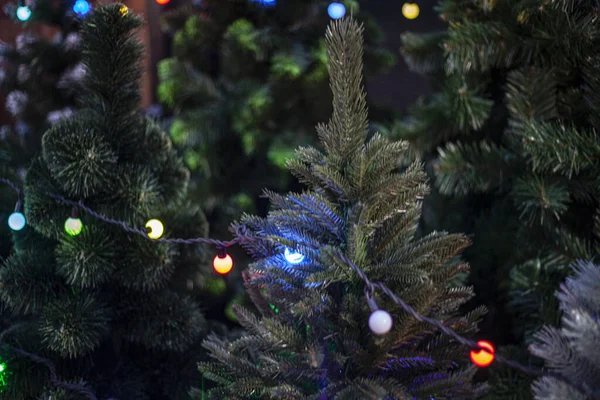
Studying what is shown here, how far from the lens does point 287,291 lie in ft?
2.15

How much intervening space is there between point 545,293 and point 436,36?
533 mm

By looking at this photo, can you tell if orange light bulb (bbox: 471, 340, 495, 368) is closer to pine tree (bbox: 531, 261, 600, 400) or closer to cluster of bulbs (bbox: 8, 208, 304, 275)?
pine tree (bbox: 531, 261, 600, 400)

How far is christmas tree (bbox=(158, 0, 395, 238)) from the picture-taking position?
1.36m

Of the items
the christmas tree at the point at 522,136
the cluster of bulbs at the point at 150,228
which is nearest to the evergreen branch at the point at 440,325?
the cluster of bulbs at the point at 150,228

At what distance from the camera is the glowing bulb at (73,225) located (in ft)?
2.69

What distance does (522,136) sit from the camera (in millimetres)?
899

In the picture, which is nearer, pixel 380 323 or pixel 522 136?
pixel 380 323

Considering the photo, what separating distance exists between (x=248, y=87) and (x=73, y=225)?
691 mm

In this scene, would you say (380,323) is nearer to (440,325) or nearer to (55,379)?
(440,325)

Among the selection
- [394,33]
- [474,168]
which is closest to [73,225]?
[474,168]

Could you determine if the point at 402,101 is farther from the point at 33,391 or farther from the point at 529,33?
the point at 33,391

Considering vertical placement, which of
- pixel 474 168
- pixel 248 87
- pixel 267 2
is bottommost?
pixel 474 168

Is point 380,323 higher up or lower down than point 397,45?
lower down

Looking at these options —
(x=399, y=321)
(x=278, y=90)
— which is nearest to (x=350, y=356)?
(x=399, y=321)
